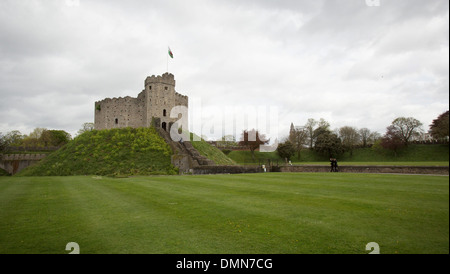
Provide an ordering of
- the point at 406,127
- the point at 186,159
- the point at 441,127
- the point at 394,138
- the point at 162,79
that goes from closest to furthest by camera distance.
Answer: the point at 441,127 → the point at 406,127 → the point at 394,138 → the point at 186,159 → the point at 162,79

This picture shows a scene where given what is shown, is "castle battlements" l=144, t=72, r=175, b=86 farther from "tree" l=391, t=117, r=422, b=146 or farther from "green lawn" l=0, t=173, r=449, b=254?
"tree" l=391, t=117, r=422, b=146

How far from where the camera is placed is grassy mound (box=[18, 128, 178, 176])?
2967 cm

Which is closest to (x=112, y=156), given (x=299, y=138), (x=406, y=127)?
(x=406, y=127)

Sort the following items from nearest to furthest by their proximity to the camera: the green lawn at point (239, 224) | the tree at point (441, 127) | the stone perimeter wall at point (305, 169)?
the tree at point (441, 127)
the green lawn at point (239, 224)
the stone perimeter wall at point (305, 169)

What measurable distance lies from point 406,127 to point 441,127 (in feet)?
5.72

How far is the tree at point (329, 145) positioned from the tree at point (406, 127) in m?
51.9

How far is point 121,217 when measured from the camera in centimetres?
719

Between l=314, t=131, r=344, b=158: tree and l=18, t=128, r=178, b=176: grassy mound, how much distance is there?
3591 cm

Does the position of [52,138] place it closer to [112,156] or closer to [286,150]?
[112,156]

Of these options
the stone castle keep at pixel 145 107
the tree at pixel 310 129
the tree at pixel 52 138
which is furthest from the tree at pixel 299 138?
the tree at pixel 52 138

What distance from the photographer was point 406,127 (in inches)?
181

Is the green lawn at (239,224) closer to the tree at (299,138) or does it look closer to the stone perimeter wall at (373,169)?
the stone perimeter wall at (373,169)

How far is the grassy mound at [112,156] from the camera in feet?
97.3

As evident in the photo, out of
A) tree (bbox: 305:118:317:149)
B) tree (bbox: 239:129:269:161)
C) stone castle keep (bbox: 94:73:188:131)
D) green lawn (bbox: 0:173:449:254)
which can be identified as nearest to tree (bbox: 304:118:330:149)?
tree (bbox: 305:118:317:149)
